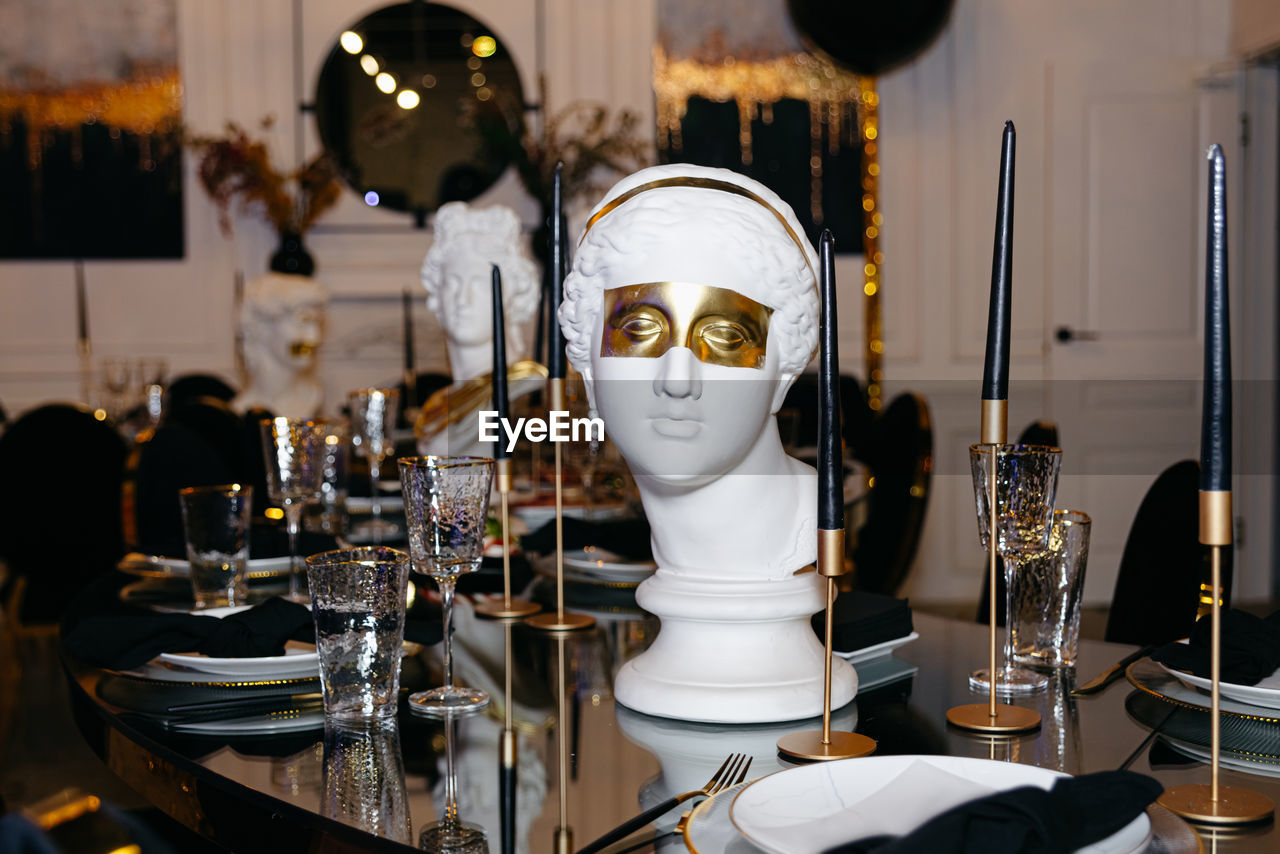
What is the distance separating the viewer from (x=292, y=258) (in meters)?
5.34

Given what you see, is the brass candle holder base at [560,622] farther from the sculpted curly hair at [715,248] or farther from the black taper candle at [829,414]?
the black taper candle at [829,414]

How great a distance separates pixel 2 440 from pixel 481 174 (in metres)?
2.96

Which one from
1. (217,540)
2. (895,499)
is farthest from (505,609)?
(895,499)

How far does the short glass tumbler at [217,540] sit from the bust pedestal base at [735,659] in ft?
1.89

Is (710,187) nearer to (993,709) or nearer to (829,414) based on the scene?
(829,414)

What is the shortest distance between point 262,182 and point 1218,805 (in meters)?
5.11

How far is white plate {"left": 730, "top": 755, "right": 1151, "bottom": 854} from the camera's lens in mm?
682

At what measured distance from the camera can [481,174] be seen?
5531 mm

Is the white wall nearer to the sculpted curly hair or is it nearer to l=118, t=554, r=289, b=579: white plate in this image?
l=118, t=554, r=289, b=579: white plate

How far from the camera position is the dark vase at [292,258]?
5.34 meters

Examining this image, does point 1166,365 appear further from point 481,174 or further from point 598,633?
point 598,633

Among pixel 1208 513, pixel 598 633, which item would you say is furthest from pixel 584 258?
pixel 1208 513

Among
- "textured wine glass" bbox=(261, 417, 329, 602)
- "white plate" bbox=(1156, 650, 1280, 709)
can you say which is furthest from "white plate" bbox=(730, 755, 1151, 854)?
"textured wine glass" bbox=(261, 417, 329, 602)

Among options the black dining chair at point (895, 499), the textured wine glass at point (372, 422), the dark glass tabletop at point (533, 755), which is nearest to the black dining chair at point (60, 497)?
the textured wine glass at point (372, 422)
